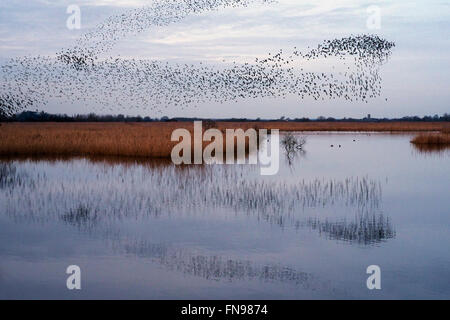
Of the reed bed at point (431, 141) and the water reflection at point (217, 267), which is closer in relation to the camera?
the water reflection at point (217, 267)

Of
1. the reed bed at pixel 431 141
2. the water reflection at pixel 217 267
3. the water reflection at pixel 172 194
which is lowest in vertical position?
the water reflection at pixel 217 267

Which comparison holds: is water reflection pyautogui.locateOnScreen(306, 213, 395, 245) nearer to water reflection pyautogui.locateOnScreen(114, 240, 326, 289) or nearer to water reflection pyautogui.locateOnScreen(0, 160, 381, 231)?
water reflection pyautogui.locateOnScreen(0, 160, 381, 231)

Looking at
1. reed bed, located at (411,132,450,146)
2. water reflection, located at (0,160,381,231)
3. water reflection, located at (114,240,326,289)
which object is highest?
reed bed, located at (411,132,450,146)

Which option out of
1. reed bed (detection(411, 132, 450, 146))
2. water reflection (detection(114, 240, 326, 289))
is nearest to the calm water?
water reflection (detection(114, 240, 326, 289))

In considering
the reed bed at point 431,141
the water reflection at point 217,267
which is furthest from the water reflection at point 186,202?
the reed bed at point 431,141

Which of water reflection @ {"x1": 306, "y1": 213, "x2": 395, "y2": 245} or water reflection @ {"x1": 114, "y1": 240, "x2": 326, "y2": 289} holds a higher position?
water reflection @ {"x1": 306, "y1": 213, "x2": 395, "y2": 245}

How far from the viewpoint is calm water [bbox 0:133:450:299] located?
277 inches

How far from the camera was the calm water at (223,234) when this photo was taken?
704 centimetres

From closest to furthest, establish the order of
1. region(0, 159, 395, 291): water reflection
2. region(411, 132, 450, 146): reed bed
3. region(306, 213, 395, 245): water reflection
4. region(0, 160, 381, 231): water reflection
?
region(0, 159, 395, 291): water reflection
region(306, 213, 395, 245): water reflection
region(0, 160, 381, 231): water reflection
region(411, 132, 450, 146): reed bed

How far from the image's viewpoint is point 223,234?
384 inches

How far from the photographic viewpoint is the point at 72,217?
11156 millimetres

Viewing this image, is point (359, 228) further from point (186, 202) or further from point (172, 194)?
point (172, 194)

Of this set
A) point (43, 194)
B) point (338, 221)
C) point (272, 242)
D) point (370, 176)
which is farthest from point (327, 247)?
point (370, 176)

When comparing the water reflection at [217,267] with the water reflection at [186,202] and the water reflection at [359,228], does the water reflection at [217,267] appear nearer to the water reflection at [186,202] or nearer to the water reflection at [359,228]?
the water reflection at [186,202]
